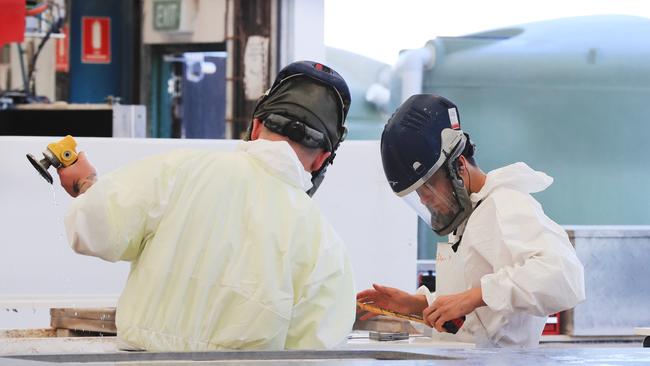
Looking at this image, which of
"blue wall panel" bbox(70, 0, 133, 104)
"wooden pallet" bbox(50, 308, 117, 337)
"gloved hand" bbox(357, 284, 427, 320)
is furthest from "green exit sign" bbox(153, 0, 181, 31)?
"gloved hand" bbox(357, 284, 427, 320)

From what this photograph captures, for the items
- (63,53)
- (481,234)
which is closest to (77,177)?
(481,234)

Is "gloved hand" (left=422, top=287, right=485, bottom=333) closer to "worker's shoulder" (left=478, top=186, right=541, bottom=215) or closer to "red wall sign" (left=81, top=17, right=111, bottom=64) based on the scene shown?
"worker's shoulder" (left=478, top=186, right=541, bottom=215)

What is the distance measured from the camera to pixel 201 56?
8.91m

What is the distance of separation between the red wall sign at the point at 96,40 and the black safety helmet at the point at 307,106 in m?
7.01

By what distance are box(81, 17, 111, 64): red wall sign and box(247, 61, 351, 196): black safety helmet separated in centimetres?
701

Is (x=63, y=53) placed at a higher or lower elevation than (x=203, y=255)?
higher

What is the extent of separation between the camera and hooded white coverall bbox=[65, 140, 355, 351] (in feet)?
6.32

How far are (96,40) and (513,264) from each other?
7.10 m

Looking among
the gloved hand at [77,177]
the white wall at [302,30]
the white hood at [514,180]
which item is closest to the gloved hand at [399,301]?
the white hood at [514,180]

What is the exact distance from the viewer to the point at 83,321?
3.06 meters

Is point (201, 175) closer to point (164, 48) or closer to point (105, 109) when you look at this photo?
point (105, 109)

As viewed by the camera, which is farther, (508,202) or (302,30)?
(302,30)

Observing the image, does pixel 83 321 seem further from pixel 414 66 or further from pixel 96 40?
pixel 96 40

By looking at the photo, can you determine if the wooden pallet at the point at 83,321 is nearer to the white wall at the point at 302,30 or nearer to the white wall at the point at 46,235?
the white wall at the point at 46,235
